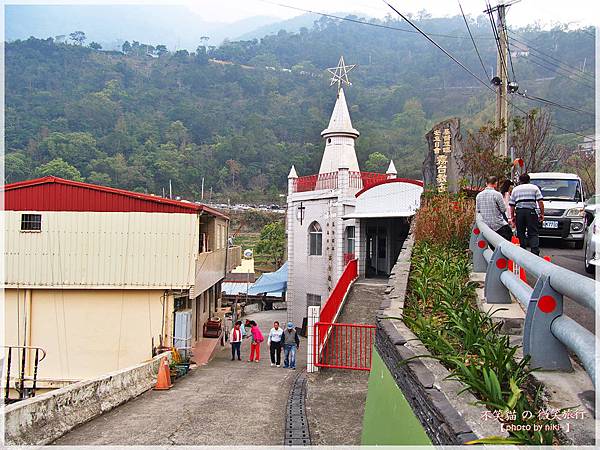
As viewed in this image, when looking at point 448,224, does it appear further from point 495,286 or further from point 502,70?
point 502,70

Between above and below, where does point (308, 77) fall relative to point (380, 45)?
below

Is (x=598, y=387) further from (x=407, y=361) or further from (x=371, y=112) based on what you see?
(x=371, y=112)

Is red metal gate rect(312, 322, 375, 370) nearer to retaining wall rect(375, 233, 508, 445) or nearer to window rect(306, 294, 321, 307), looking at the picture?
retaining wall rect(375, 233, 508, 445)

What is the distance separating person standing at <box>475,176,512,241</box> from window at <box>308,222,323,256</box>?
58.8 ft

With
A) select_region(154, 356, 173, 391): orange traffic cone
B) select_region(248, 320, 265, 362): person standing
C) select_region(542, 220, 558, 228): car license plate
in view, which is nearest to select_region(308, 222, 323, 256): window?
select_region(248, 320, 265, 362): person standing

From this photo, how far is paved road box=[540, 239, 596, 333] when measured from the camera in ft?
19.0

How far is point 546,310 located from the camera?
348cm

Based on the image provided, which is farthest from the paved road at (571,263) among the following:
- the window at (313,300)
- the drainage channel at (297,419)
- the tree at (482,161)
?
the window at (313,300)

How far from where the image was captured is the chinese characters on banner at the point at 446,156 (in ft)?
62.6

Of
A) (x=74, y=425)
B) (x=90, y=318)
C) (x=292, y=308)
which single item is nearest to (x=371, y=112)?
(x=292, y=308)

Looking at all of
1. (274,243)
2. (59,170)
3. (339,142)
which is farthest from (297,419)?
(59,170)

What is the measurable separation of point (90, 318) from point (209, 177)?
6742 cm

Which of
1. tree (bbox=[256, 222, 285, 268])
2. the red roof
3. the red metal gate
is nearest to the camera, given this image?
the red metal gate

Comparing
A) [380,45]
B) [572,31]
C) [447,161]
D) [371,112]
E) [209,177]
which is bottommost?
[447,161]
